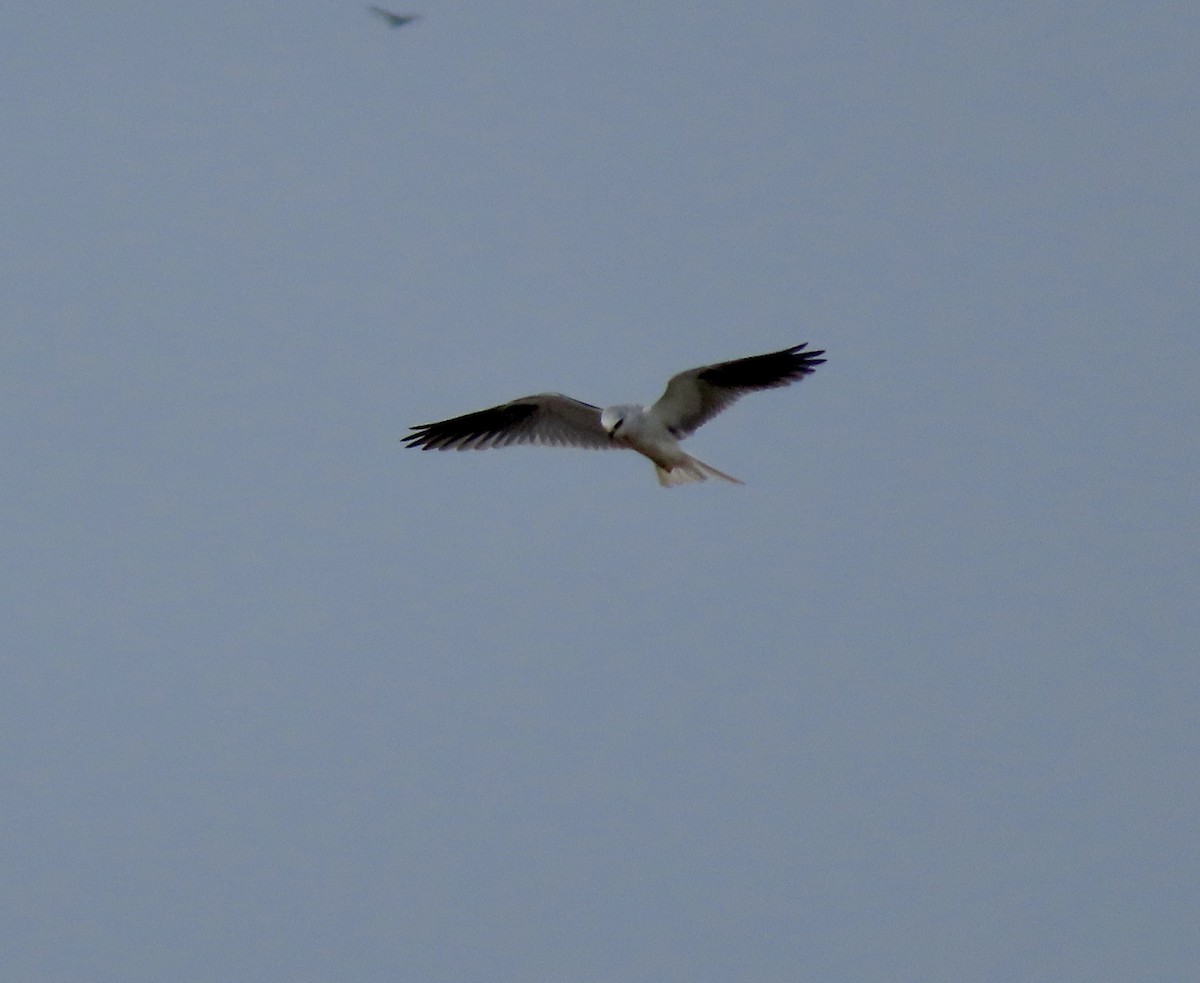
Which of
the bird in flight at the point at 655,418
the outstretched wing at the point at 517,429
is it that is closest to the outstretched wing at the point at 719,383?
the bird in flight at the point at 655,418

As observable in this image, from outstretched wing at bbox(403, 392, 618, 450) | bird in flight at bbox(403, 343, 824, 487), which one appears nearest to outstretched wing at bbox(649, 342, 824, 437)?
bird in flight at bbox(403, 343, 824, 487)

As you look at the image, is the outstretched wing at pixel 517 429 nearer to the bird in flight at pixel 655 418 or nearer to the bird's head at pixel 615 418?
the bird in flight at pixel 655 418

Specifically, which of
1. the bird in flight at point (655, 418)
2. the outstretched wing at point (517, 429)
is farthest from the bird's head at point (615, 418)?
the outstretched wing at point (517, 429)

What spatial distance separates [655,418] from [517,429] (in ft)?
4.43

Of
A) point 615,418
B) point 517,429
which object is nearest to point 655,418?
point 615,418

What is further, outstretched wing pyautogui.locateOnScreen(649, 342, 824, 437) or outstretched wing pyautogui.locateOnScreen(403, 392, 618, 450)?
outstretched wing pyautogui.locateOnScreen(403, 392, 618, 450)

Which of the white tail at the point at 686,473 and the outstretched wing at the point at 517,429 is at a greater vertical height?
the outstretched wing at the point at 517,429

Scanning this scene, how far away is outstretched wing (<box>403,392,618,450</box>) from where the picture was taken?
12852 millimetres

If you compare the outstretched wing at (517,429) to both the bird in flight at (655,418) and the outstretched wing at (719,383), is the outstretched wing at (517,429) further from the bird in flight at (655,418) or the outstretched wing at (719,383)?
the outstretched wing at (719,383)

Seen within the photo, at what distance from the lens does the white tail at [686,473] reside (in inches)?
471

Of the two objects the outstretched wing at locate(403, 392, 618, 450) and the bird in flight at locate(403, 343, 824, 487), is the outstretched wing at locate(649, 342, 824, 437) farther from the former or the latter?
the outstretched wing at locate(403, 392, 618, 450)

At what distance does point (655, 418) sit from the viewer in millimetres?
12188

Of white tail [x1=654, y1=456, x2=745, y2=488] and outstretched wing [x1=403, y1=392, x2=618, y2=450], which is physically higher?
outstretched wing [x1=403, y1=392, x2=618, y2=450]

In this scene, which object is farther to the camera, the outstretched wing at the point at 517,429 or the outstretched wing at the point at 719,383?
the outstretched wing at the point at 517,429
